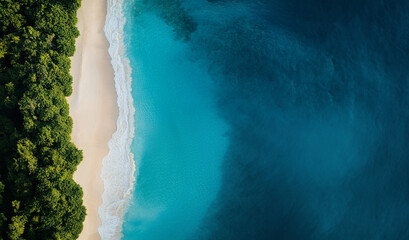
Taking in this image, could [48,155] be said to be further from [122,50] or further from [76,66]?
[122,50]

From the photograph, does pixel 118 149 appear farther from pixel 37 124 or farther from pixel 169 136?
pixel 37 124

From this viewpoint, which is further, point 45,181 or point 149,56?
point 149,56

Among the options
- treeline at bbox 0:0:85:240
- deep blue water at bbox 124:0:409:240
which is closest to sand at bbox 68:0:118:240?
treeline at bbox 0:0:85:240

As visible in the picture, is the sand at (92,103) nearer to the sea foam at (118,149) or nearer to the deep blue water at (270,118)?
the sea foam at (118,149)

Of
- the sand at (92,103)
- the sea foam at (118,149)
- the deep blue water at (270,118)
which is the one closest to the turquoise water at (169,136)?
the deep blue water at (270,118)

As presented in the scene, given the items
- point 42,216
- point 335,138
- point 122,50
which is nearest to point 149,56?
point 122,50

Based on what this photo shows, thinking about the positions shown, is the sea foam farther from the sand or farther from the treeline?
the treeline
